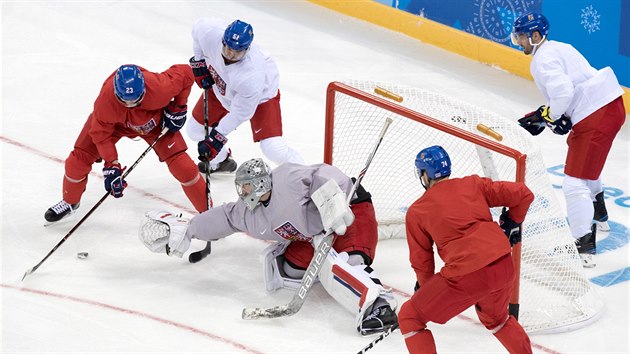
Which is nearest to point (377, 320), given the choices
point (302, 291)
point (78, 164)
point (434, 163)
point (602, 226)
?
point (302, 291)

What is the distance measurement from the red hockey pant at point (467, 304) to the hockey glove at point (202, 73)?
6.08 ft

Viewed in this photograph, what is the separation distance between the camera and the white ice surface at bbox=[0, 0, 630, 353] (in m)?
4.61

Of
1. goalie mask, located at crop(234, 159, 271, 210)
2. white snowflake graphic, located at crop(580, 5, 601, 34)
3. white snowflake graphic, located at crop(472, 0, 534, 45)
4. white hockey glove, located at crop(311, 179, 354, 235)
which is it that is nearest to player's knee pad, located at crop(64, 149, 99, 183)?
goalie mask, located at crop(234, 159, 271, 210)

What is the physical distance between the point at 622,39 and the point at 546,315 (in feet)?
8.28

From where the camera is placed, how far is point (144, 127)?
5.17 meters

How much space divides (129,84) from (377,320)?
1466mm

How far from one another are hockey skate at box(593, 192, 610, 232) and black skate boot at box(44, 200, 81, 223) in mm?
2543

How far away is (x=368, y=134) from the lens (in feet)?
17.6

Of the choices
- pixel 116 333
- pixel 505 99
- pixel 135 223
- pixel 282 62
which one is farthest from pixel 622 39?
pixel 116 333

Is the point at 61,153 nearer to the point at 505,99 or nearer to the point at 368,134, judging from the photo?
the point at 368,134

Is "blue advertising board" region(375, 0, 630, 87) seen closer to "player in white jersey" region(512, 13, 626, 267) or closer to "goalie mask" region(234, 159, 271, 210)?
"player in white jersey" region(512, 13, 626, 267)

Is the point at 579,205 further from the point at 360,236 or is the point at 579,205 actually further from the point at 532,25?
the point at 360,236

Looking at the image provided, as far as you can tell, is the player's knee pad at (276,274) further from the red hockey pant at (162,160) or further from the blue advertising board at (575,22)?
the blue advertising board at (575,22)

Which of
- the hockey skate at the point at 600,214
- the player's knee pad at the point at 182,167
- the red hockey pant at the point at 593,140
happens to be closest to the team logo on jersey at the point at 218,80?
the player's knee pad at the point at 182,167
